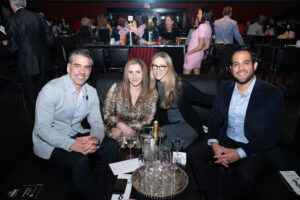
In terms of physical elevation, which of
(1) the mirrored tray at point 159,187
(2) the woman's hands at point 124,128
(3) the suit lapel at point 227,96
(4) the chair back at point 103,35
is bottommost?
(1) the mirrored tray at point 159,187

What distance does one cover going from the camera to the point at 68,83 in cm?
193

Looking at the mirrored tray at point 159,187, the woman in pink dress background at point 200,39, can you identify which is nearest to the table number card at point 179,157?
the mirrored tray at point 159,187

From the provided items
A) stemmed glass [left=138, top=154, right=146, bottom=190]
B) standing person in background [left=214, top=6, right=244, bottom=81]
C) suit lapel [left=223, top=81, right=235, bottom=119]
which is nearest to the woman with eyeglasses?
suit lapel [left=223, top=81, right=235, bottom=119]

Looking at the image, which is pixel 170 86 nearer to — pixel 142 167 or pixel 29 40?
pixel 142 167

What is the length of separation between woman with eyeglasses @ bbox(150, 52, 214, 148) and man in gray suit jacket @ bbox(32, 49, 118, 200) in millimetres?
628

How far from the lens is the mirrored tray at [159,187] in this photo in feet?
4.50

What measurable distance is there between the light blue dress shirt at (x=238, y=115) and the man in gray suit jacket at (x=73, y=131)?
1053mm

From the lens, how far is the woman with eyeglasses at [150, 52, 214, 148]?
2.22 metres

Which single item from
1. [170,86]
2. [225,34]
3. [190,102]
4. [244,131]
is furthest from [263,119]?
[225,34]

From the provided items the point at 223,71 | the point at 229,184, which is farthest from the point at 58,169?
the point at 223,71

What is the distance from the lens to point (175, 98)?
89.3 inches

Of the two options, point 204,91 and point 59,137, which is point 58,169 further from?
point 204,91

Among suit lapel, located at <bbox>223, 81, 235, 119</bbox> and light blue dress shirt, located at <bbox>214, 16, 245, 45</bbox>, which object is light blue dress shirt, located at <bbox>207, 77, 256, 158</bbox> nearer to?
suit lapel, located at <bbox>223, 81, 235, 119</bbox>

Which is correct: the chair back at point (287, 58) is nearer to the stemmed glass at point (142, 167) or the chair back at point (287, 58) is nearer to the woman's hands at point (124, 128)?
the woman's hands at point (124, 128)
